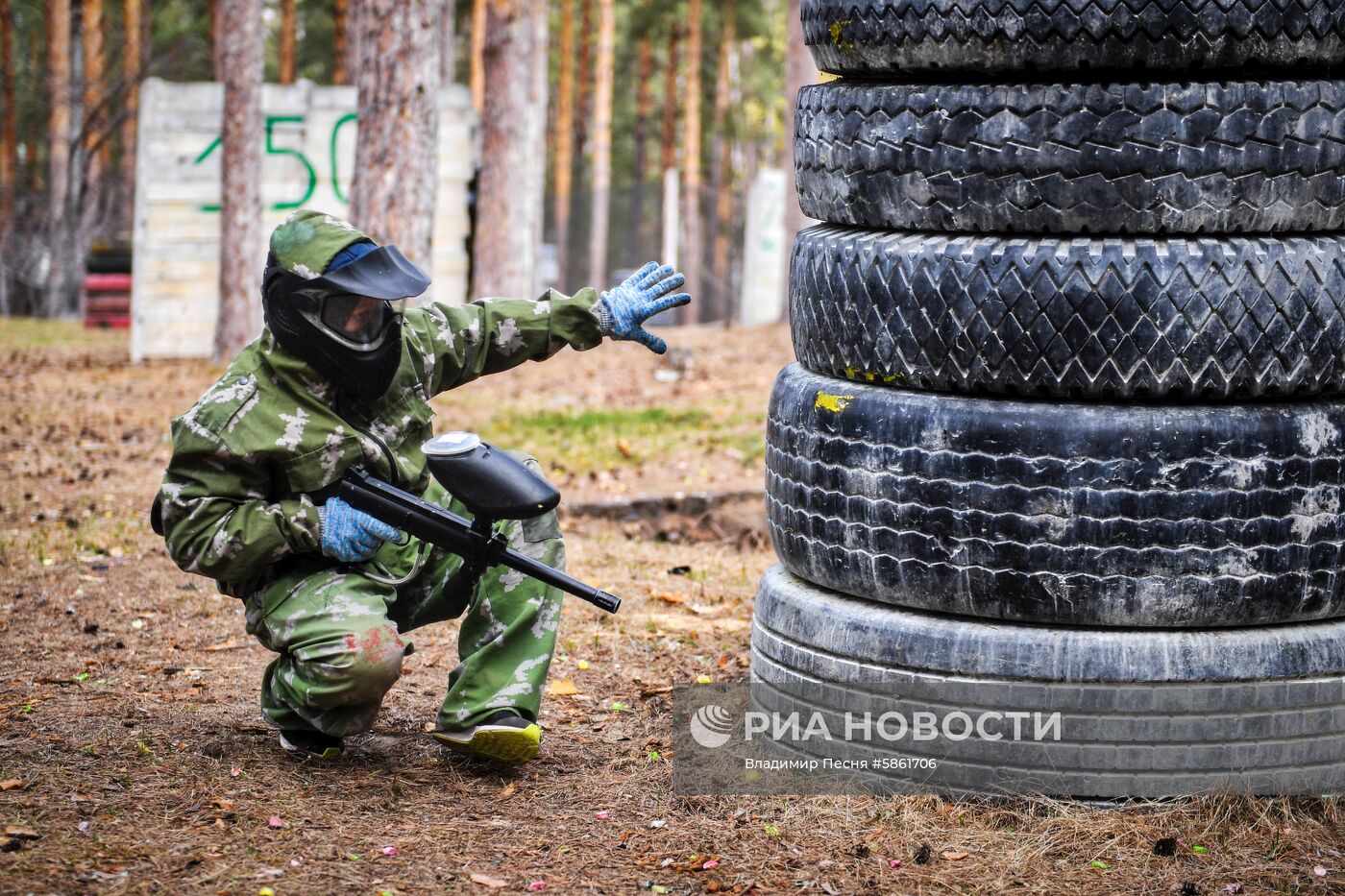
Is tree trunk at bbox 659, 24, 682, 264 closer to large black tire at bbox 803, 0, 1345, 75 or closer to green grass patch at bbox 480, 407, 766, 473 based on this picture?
green grass patch at bbox 480, 407, 766, 473

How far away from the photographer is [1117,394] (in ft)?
10.9

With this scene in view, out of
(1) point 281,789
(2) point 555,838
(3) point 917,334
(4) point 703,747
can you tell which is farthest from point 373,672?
(3) point 917,334

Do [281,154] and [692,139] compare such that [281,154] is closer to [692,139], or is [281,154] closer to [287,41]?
[287,41]

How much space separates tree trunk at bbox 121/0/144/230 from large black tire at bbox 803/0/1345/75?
20483 mm

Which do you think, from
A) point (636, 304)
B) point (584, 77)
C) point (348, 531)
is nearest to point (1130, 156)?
point (636, 304)

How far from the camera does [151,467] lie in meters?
8.94

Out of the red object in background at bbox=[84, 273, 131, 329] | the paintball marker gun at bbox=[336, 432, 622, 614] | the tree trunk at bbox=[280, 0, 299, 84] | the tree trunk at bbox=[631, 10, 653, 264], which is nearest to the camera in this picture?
the paintball marker gun at bbox=[336, 432, 622, 614]

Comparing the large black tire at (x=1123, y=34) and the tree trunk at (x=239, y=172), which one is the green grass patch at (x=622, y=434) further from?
the large black tire at (x=1123, y=34)

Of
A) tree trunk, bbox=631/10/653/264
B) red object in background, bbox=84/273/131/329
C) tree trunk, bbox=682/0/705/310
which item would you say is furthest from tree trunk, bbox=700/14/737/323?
red object in background, bbox=84/273/131/329

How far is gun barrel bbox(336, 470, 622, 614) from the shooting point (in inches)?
149

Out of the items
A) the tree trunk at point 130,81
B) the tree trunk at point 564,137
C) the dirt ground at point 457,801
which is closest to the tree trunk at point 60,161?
the tree trunk at point 130,81

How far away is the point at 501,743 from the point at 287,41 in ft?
89.6

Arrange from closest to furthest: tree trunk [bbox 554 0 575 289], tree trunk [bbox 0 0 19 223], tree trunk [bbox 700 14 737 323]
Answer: tree trunk [bbox 0 0 19 223], tree trunk [bbox 554 0 575 289], tree trunk [bbox 700 14 737 323]

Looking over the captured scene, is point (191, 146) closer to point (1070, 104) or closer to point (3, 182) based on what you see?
point (1070, 104)
